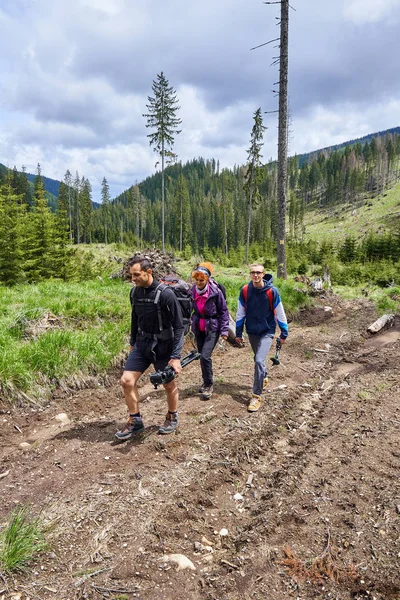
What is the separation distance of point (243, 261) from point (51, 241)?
1101 inches

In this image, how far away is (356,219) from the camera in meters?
86.9

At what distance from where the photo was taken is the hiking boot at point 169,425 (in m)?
4.97

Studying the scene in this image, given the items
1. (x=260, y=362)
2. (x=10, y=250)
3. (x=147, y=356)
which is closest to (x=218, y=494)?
(x=147, y=356)

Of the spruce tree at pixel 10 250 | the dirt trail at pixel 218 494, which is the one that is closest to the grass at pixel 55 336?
the dirt trail at pixel 218 494

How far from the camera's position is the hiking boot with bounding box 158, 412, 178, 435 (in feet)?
16.3

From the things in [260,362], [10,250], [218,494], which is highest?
[10,250]

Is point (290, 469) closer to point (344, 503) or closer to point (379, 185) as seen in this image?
point (344, 503)

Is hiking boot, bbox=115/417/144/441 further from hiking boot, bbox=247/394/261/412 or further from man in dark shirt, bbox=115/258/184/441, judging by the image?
hiking boot, bbox=247/394/261/412

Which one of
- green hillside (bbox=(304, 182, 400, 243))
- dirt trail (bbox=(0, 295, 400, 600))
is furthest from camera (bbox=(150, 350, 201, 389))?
green hillside (bbox=(304, 182, 400, 243))

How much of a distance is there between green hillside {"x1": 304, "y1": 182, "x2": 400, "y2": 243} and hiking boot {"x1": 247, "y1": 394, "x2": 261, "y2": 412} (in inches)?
2771

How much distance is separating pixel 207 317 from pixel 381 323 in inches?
276

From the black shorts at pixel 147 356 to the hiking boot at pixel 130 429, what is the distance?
0.73 meters

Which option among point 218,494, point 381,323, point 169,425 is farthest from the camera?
point 381,323

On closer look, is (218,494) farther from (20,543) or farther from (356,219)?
(356,219)
